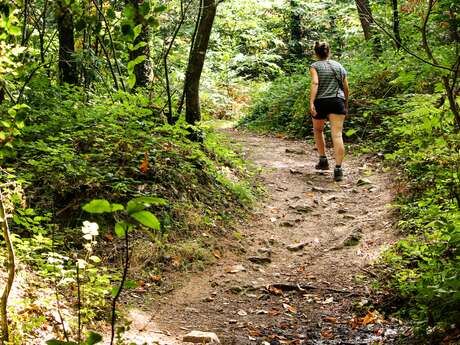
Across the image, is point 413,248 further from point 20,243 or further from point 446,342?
point 20,243

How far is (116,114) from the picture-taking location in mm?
7211

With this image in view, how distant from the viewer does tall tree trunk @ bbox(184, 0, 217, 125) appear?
7930 mm

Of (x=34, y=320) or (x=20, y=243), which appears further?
(x=20, y=243)

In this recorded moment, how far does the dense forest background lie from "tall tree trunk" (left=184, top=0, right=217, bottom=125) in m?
0.02

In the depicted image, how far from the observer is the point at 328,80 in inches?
353

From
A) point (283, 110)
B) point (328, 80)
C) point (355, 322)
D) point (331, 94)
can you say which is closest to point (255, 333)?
point (355, 322)

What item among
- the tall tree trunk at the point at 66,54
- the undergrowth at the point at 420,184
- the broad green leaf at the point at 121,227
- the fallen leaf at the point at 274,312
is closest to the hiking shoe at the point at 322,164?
the undergrowth at the point at 420,184

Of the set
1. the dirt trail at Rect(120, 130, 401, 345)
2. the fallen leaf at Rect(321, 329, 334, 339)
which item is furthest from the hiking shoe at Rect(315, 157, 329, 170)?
the fallen leaf at Rect(321, 329, 334, 339)

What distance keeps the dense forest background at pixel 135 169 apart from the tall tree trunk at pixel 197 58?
0.07 feet

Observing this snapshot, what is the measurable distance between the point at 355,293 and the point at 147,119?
4148mm

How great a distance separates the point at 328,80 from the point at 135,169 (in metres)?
4.19

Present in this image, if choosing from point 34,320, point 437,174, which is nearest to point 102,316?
point 34,320

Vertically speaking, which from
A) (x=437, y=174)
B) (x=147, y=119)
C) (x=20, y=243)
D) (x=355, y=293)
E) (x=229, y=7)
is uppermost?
(x=229, y=7)

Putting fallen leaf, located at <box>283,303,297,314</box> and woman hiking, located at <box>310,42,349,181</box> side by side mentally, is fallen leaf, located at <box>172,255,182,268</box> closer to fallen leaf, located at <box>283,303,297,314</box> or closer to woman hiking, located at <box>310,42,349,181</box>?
fallen leaf, located at <box>283,303,297,314</box>
